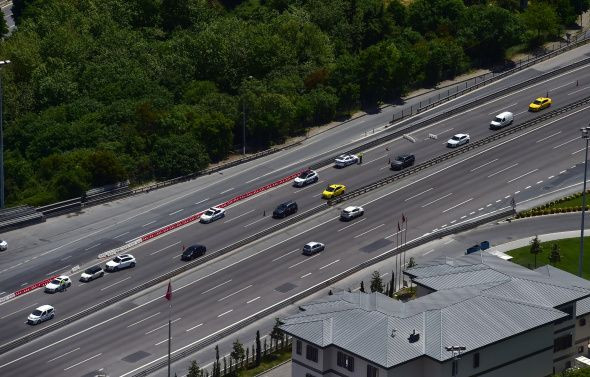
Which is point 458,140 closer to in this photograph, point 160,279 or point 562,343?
point 160,279

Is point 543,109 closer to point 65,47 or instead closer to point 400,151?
point 400,151

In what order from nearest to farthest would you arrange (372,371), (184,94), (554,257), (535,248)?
(372,371)
(554,257)
(535,248)
(184,94)

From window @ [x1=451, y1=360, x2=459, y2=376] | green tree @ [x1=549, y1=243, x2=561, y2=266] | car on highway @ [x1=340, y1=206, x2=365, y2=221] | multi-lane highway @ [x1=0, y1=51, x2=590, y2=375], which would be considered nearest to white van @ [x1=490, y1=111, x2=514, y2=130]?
multi-lane highway @ [x1=0, y1=51, x2=590, y2=375]

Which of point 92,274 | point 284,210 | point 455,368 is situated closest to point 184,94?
point 284,210

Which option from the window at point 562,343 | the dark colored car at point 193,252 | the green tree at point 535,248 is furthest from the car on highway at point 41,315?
the window at point 562,343

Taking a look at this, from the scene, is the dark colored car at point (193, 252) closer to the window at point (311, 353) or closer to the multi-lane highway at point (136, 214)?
the multi-lane highway at point (136, 214)

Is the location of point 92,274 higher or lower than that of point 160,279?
higher
